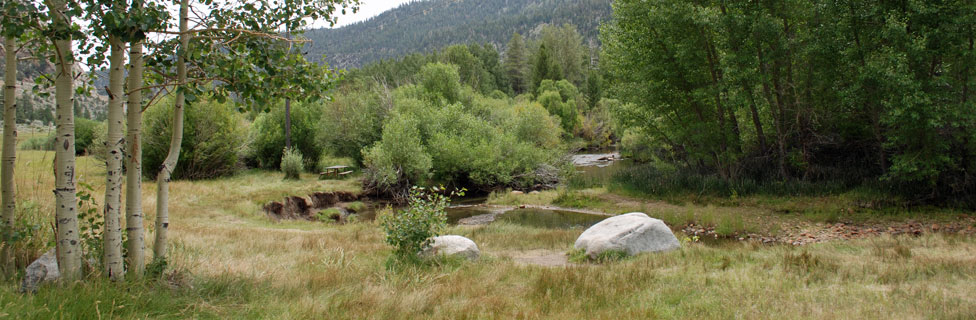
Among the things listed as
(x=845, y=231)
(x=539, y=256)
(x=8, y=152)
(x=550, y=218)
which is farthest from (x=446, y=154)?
(x=8, y=152)

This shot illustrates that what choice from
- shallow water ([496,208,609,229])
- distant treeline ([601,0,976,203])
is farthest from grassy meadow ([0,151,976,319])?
shallow water ([496,208,609,229])

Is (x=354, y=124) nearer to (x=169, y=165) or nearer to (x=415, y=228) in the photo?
(x=415, y=228)

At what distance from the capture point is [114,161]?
440 centimetres

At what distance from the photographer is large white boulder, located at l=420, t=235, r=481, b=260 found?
816 centimetres

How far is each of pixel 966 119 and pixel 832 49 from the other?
4080 mm

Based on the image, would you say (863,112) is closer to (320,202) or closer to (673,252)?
(673,252)

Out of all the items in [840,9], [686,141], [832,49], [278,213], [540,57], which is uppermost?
[540,57]

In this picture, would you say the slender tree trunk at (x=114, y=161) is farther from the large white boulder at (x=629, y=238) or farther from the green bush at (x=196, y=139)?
the green bush at (x=196, y=139)

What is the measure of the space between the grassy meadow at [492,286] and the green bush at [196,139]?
767 inches

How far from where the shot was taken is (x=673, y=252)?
376 inches

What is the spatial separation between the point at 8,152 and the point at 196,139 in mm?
25273

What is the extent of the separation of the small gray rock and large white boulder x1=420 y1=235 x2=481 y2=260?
14.9 ft

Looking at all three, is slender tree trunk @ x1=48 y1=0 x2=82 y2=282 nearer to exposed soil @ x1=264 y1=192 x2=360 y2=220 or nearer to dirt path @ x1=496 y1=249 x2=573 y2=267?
dirt path @ x1=496 y1=249 x2=573 y2=267

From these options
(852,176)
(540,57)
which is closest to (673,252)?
(852,176)
